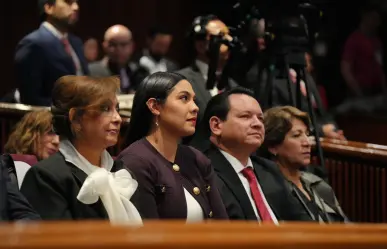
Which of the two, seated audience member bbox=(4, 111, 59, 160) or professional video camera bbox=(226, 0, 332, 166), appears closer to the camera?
seated audience member bbox=(4, 111, 59, 160)

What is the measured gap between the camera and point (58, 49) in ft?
13.9

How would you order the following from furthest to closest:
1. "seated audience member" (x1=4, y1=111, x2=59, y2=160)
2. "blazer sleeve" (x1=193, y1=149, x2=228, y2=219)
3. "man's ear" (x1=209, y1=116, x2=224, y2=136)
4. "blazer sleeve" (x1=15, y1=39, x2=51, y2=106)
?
"blazer sleeve" (x1=15, y1=39, x2=51, y2=106), "man's ear" (x1=209, y1=116, x2=224, y2=136), "seated audience member" (x1=4, y1=111, x2=59, y2=160), "blazer sleeve" (x1=193, y1=149, x2=228, y2=219)

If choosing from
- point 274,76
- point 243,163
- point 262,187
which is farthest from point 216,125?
point 274,76

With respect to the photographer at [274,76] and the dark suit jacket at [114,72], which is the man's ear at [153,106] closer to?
the photographer at [274,76]

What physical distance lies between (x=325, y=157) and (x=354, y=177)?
0.18 m

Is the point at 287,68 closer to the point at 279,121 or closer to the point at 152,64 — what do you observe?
the point at 279,121

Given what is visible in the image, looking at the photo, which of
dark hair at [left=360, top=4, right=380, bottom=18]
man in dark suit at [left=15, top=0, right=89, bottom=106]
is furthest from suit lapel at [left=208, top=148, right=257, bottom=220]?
dark hair at [left=360, top=4, right=380, bottom=18]

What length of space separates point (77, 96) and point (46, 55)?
1.77 metres

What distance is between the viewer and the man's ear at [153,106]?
9.15 ft

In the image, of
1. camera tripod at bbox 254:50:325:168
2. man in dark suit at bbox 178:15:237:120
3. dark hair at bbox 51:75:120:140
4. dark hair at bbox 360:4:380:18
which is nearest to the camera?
dark hair at bbox 51:75:120:140

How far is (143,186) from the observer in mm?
2557

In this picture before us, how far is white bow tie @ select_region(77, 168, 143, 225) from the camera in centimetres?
226

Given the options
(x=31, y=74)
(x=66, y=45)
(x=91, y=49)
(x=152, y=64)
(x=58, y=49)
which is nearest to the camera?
(x=31, y=74)

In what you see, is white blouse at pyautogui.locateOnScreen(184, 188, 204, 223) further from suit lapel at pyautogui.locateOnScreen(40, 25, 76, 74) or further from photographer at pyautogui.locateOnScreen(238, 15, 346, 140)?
suit lapel at pyautogui.locateOnScreen(40, 25, 76, 74)
